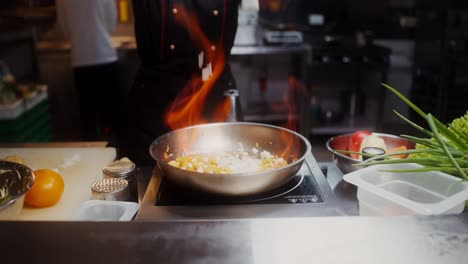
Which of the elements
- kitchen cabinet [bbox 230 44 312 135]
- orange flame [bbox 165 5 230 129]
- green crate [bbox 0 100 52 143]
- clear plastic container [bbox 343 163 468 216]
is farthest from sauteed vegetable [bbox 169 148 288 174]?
kitchen cabinet [bbox 230 44 312 135]

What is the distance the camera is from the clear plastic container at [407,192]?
1.01 m

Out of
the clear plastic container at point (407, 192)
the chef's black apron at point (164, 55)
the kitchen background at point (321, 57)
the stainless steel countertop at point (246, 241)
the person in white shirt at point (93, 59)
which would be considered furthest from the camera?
the kitchen background at point (321, 57)

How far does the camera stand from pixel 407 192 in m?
1.17

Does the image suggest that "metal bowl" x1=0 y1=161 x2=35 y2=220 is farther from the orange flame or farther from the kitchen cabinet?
the kitchen cabinet

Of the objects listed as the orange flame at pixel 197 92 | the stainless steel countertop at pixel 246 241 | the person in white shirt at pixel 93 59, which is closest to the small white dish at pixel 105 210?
the stainless steel countertop at pixel 246 241

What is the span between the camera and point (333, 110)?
5.04 meters

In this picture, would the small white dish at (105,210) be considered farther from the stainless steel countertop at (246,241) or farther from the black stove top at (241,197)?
the stainless steel countertop at (246,241)

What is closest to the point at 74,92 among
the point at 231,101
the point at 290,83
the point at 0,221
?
the point at 290,83

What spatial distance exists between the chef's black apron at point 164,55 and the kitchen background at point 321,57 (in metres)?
1.83

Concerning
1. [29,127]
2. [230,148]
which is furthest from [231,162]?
[29,127]

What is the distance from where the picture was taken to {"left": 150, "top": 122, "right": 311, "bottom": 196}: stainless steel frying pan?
3.74ft

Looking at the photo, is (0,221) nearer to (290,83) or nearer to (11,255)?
(11,255)

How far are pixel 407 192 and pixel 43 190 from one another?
39.5 inches

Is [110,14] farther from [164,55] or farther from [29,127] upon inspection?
[164,55]
